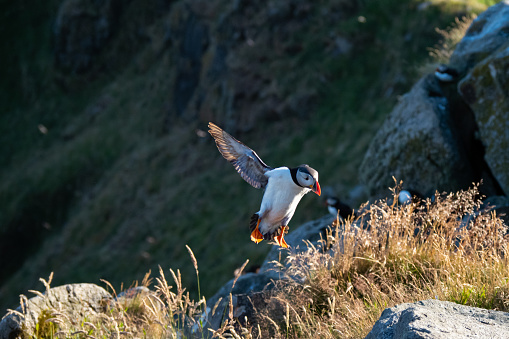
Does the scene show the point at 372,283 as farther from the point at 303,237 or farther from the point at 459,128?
the point at 459,128

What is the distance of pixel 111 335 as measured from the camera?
3.72 meters

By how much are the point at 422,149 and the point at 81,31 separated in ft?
102

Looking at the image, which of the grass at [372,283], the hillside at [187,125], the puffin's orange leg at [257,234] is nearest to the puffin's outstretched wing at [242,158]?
the puffin's orange leg at [257,234]

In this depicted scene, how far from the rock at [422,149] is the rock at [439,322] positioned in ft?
15.0

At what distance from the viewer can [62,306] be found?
5.34 meters

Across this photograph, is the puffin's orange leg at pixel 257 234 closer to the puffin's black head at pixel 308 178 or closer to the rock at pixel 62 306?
the puffin's black head at pixel 308 178

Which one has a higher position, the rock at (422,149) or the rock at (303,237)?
the rock at (422,149)

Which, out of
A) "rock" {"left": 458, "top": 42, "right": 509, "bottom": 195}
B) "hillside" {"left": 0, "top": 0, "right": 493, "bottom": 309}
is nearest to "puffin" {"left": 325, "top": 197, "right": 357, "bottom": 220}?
"rock" {"left": 458, "top": 42, "right": 509, "bottom": 195}

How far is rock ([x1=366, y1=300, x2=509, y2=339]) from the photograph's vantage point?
2699mm

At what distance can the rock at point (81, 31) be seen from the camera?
33.4m

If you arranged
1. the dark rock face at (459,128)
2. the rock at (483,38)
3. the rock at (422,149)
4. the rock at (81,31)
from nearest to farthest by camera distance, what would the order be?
the dark rock face at (459,128)
the rock at (422,149)
the rock at (483,38)
the rock at (81,31)

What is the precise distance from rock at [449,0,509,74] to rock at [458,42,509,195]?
2.48 ft

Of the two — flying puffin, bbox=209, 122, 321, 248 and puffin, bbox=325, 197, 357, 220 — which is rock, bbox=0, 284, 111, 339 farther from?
puffin, bbox=325, 197, 357, 220

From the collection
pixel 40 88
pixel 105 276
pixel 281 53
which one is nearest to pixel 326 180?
pixel 281 53
